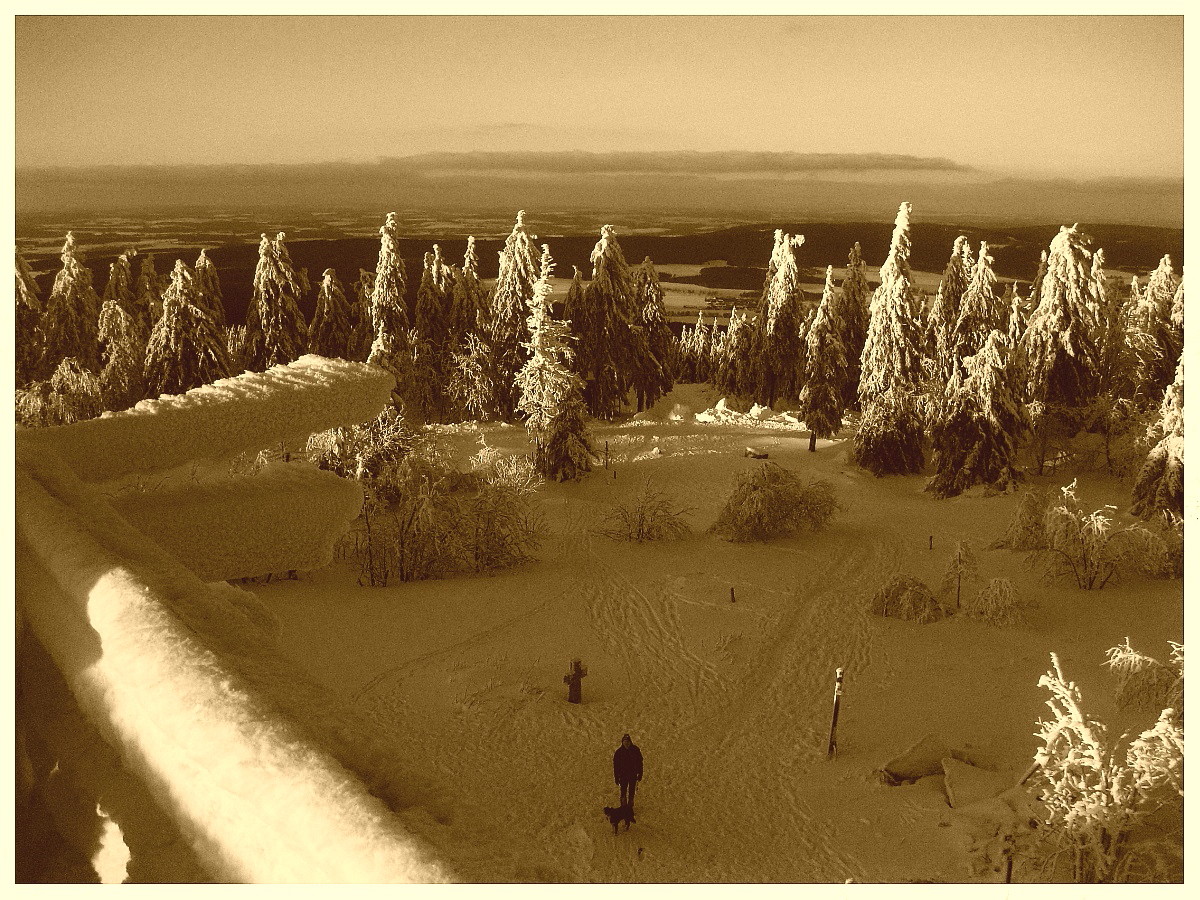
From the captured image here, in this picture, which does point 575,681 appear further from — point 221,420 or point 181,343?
point 181,343

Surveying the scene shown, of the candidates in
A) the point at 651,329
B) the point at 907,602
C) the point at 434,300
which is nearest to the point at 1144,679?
the point at 907,602

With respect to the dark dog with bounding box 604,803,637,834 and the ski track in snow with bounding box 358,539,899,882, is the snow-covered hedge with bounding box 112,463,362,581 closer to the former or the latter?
the ski track in snow with bounding box 358,539,899,882

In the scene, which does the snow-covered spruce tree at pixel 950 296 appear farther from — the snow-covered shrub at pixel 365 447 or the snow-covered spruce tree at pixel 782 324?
the snow-covered shrub at pixel 365 447

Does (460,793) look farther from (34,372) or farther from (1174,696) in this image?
(34,372)

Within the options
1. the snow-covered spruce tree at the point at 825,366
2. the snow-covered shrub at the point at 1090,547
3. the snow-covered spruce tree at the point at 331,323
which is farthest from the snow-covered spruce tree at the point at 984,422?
the snow-covered spruce tree at the point at 331,323

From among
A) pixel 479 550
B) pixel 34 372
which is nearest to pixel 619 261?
pixel 479 550
